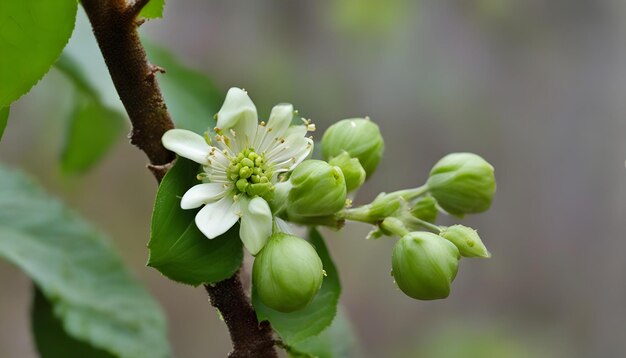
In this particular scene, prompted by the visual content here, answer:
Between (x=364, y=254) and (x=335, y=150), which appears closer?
(x=335, y=150)

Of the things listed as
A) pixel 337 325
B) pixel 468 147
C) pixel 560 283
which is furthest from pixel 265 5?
pixel 337 325

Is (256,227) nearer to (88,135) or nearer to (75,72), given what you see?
(75,72)

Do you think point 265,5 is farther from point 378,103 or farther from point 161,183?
point 161,183

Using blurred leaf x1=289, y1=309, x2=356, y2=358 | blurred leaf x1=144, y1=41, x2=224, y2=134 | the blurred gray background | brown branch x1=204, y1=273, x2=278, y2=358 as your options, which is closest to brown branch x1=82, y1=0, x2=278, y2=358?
brown branch x1=204, y1=273, x2=278, y2=358

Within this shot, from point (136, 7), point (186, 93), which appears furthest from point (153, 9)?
point (186, 93)

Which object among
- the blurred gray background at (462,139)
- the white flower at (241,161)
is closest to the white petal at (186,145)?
the white flower at (241,161)
